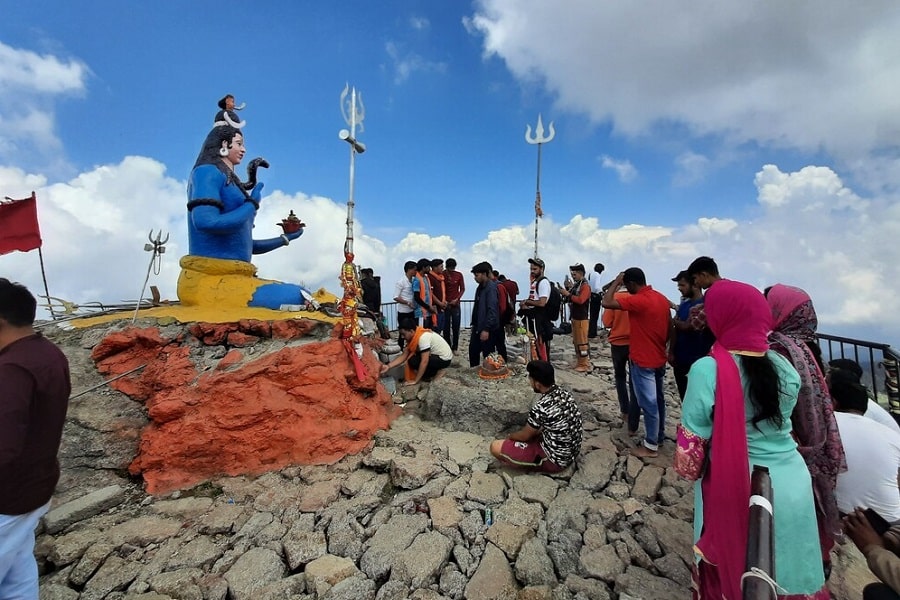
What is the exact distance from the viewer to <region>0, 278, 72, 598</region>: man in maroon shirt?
208 centimetres

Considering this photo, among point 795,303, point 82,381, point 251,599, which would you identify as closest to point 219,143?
point 82,381

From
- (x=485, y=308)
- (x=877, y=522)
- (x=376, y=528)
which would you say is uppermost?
(x=485, y=308)

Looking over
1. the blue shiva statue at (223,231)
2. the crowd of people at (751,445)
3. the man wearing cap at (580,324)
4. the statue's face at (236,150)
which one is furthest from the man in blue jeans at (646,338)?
the statue's face at (236,150)

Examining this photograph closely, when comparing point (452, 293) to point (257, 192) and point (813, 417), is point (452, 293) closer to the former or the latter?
point (257, 192)

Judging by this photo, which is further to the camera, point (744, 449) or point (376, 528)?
point (376, 528)

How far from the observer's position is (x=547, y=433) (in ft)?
13.2

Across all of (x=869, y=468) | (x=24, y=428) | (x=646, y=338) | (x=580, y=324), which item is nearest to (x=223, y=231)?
(x=24, y=428)

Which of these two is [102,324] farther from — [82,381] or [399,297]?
[399,297]

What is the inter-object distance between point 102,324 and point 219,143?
2.36 metres

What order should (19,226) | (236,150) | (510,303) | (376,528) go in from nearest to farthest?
(376,528)
(19,226)
(236,150)
(510,303)

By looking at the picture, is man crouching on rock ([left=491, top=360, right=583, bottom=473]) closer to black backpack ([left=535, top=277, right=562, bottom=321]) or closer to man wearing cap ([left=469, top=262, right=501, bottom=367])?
man wearing cap ([left=469, top=262, right=501, bottom=367])

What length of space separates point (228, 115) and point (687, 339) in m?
5.70

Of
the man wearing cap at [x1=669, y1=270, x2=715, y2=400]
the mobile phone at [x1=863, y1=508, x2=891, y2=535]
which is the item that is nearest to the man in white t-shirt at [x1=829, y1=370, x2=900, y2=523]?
the mobile phone at [x1=863, y1=508, x2=891, y2=535]

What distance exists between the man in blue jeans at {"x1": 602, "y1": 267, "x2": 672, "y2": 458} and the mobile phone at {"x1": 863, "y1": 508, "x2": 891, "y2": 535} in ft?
6.84
